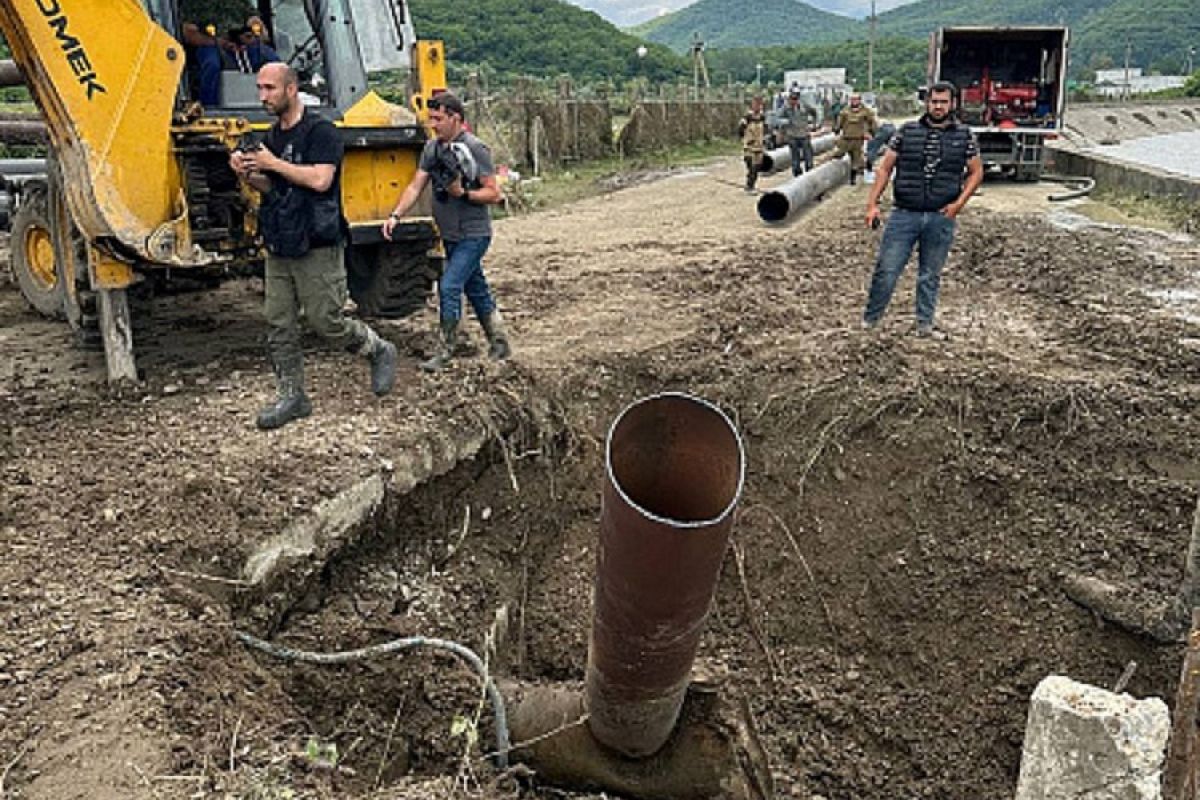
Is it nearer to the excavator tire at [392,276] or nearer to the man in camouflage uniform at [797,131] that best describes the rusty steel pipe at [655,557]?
the excavator tire at [392,276]

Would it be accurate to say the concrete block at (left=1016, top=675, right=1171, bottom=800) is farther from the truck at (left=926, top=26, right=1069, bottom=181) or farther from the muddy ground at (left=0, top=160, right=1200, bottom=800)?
the truck at (left=926, top=26, right=1069, bottom=181)

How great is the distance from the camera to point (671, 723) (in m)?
3.35

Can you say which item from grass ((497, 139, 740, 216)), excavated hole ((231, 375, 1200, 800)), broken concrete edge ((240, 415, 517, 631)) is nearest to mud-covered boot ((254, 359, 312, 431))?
broken concrete edge ((240, 415, 517, 631))

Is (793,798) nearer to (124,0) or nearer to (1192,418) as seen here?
(1192,418)

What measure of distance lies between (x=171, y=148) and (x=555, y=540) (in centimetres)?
287

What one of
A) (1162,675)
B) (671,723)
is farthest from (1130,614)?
(671,723)

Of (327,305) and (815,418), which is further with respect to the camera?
(815,418)

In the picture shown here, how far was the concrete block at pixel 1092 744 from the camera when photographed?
2.70 metres

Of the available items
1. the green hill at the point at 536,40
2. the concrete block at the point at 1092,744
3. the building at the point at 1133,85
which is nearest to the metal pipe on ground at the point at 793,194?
the concrete block at the point at 1092,744

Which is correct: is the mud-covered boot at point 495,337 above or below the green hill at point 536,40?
below

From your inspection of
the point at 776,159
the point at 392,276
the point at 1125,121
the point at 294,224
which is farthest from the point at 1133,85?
the point at 294,224

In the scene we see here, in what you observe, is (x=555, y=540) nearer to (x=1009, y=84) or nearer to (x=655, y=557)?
(x=655, y=557)

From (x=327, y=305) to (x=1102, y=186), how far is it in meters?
15.2

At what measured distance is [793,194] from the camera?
1248 cm
